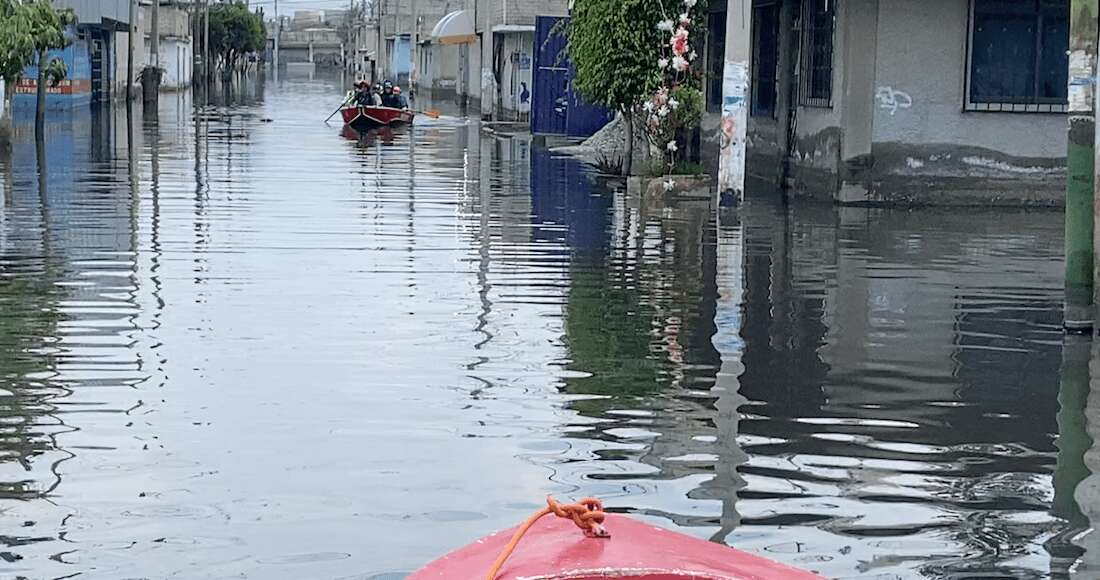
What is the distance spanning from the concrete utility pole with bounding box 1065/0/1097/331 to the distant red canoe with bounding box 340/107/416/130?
3283cm

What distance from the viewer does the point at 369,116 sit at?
4366cm

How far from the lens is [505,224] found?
63.1 feet

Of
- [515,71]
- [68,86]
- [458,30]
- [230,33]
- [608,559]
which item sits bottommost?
[608,559]

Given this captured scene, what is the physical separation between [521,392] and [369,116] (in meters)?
34.6

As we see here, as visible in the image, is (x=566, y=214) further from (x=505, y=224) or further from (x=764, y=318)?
(x=764, y=318)

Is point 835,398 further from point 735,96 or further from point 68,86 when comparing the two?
point 68,86

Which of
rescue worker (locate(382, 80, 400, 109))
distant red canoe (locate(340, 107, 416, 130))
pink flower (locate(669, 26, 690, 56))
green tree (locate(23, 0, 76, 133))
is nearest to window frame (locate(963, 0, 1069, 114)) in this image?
pink flower (locate(669, 26, 690, 56))

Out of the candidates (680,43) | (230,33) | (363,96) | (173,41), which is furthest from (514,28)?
(230,33)

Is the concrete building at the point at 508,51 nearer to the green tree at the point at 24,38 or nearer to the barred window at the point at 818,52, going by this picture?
the green tree at the point at 24,38

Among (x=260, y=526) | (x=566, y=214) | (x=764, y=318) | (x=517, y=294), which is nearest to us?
(x=260, y=526)

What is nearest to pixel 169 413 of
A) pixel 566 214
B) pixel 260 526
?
pixel 260 526

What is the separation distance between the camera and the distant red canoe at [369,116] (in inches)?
1706

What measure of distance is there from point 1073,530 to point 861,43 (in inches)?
600

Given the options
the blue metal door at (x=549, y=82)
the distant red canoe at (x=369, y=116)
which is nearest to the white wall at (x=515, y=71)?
the distant red canoe at (x=369, y=116)
